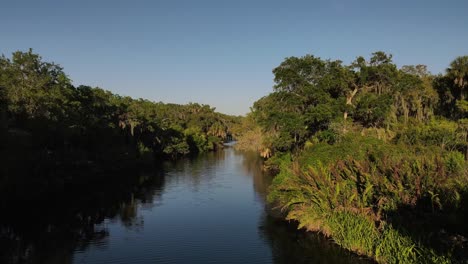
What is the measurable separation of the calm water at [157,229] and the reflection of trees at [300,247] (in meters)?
0.05

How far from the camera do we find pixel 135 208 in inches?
1401

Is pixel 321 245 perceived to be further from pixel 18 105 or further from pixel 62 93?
pixel 62 93

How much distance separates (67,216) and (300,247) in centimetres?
1991

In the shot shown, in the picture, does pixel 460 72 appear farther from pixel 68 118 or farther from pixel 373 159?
pixel 68 118

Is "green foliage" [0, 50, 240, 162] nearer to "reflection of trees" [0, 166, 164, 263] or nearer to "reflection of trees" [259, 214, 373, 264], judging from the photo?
"reflection of trees" [0, 166, 164, 263]

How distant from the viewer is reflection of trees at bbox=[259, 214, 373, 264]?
2097 cm

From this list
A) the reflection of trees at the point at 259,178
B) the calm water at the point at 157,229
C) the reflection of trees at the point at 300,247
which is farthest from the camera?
the reflection of trees at the point at 259,178

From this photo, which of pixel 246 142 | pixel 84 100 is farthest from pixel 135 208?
pixel 246 142

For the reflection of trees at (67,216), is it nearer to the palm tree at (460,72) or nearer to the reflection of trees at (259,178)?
the reflection of trees at (259,178)

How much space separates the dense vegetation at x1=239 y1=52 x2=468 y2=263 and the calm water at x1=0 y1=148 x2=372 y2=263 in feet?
7.41

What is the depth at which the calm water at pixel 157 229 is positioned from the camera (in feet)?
72.5

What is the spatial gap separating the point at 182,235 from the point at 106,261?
6.01m

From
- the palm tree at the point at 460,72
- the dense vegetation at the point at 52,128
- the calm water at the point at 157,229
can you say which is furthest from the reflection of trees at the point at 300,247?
the palm tree at the point at 460,72

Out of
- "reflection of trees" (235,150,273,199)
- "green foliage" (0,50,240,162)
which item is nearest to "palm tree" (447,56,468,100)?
"reflection of trees" (235,150,273,199)
